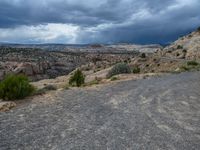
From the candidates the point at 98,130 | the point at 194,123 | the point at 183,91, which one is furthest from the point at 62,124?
the point at 183,91

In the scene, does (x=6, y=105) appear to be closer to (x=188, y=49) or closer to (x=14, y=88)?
(x=14, y=88)

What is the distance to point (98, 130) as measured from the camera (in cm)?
1321

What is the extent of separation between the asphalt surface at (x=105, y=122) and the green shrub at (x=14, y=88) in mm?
986

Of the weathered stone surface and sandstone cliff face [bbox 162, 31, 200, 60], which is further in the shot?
sandstone cliff face [bbox 162, 31, 200, 60]

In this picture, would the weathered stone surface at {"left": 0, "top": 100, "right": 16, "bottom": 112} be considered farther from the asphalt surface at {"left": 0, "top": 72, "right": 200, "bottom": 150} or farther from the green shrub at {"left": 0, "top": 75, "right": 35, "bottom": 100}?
the green shrub at {"left": 0, "top": 75, "right": 35, "bottom": 100}

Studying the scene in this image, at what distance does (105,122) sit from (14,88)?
639cm

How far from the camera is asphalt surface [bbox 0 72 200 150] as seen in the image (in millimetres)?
11469

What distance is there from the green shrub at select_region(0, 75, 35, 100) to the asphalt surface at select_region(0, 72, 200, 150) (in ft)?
3.24

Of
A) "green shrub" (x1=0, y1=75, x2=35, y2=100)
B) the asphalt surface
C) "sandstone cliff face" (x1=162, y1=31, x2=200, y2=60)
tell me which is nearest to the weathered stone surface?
the asphalt surface

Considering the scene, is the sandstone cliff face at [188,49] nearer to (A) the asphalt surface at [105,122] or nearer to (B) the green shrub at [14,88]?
(A) the asphalt surface at [105,122]

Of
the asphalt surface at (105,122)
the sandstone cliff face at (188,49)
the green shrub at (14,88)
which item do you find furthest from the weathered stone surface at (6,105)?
the sandstone cliff face at (188,49)

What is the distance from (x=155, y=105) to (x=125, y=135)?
6482mm

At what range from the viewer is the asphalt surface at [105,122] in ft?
37.6

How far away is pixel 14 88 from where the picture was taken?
1925 centimetres
